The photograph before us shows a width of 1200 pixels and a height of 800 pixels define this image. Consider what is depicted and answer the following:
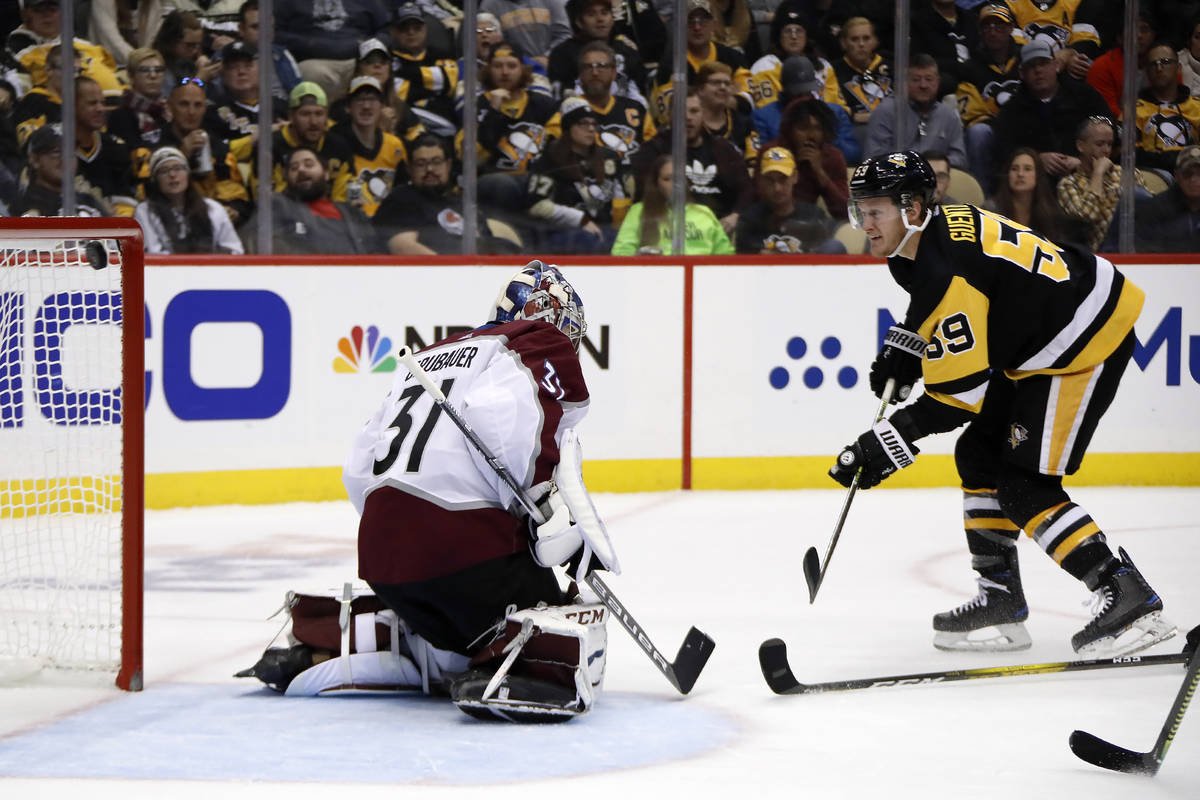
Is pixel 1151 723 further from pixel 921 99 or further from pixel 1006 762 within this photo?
pixel 921 99

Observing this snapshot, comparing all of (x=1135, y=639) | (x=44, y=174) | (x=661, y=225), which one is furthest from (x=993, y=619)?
(x=44, y=174)

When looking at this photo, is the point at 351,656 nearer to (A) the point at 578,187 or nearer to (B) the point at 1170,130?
(A) the point at 578,187

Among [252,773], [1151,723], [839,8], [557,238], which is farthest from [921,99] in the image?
[252,773]

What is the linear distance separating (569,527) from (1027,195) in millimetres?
4150

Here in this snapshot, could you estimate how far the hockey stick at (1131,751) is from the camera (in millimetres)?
2418

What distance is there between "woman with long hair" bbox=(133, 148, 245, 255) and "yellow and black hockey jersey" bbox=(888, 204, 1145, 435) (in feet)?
9.53

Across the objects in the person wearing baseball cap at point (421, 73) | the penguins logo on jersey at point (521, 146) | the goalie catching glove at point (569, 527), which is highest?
the person wearing baseball cap at point (421, 73)

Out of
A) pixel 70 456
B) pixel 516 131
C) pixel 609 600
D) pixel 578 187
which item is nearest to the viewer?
pixel 609 600

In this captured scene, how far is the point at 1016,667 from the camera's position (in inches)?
118

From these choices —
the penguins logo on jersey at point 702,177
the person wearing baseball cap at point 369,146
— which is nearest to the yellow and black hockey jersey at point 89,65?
the person wearing baseball cap at point 369,146

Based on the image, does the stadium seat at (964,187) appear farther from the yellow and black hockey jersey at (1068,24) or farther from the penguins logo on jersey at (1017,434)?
the penguins logo on jersey at (1017,434)

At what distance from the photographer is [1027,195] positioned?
628 centimetres

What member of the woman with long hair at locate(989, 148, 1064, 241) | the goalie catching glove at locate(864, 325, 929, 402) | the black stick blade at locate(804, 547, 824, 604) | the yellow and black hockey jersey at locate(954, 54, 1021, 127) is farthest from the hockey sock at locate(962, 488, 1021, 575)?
the yellow and black hockey jersey at locate(954, 54, 1021, 127)

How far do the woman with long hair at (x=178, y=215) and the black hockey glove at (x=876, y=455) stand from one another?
2943mm
